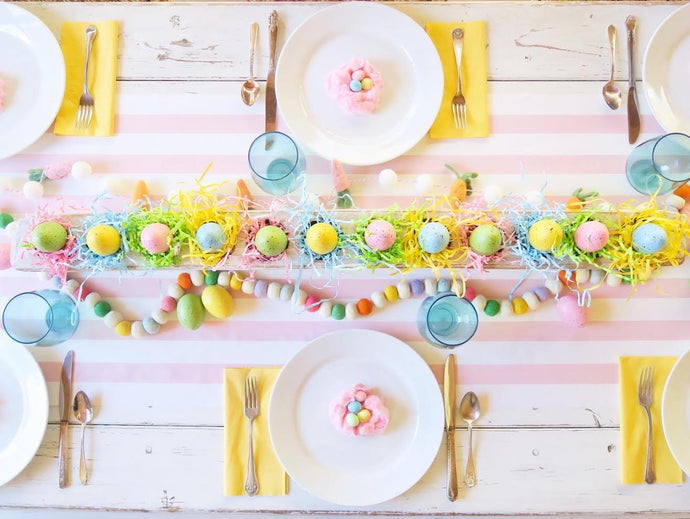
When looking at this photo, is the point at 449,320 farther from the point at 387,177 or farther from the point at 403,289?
the point at 387,177

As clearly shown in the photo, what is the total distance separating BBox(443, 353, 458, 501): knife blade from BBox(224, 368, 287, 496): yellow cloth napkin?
360 millimetres

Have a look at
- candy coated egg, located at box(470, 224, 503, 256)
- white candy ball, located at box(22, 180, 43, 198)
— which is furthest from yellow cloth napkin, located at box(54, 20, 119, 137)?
candy coated egg, located at box(470, 224, 503, 256)

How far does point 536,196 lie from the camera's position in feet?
3.62

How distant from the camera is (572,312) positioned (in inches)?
44.6

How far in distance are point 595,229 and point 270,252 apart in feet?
1.80

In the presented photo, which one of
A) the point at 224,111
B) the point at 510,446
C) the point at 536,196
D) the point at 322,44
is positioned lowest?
the point at 510,446

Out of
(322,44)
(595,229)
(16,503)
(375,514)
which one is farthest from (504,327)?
(16,503)

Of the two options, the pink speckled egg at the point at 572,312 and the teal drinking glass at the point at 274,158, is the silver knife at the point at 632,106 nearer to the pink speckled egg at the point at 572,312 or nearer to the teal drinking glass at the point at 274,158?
the pink speckled egg at the point at 572,312

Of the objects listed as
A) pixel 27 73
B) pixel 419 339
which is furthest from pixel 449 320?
pixel 27 73

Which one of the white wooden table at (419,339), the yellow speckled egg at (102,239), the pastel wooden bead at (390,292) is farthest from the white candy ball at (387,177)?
the yellow speckled egg at (102,239)

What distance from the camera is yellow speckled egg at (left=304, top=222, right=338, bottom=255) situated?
89 cm

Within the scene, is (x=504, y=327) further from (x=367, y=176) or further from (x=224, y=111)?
(x=224, y=111)

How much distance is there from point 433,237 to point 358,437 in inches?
20.3

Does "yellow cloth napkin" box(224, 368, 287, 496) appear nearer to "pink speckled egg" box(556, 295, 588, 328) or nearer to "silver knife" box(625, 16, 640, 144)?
"pink speckled egg" box(556, 295, 588, 328)
